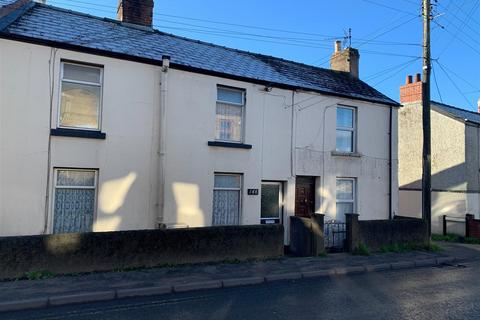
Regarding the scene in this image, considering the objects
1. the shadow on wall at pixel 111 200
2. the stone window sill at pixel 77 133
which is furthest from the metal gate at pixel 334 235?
the stone window sill at pixel 77 133

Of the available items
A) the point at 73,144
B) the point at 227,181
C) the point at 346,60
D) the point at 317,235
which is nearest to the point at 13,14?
the point at 73,144

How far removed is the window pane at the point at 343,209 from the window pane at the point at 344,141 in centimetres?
197

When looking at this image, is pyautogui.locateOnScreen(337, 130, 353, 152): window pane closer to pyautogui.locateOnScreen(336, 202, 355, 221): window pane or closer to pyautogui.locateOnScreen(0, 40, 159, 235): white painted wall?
pyautogui.locateOnScreen(336, 202, 355, 221): window pane

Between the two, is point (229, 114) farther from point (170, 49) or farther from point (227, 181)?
point (170, 49)

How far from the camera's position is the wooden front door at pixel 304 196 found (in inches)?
532

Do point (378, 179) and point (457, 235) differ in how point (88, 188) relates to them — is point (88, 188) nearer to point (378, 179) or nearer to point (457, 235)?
point (378, 179)

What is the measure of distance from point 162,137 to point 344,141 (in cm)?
701

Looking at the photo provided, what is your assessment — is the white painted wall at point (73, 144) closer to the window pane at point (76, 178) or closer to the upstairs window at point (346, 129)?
the window pane at point (76, 178)

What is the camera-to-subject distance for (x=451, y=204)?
18.9 meters

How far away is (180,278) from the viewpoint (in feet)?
27.7

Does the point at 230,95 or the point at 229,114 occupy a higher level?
the point at 230,95

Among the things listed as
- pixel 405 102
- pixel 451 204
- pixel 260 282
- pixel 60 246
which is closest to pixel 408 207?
pixel 451 204

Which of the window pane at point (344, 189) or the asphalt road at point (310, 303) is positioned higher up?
the window pane at point (344, 189)

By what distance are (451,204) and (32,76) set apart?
17969 millimetres
